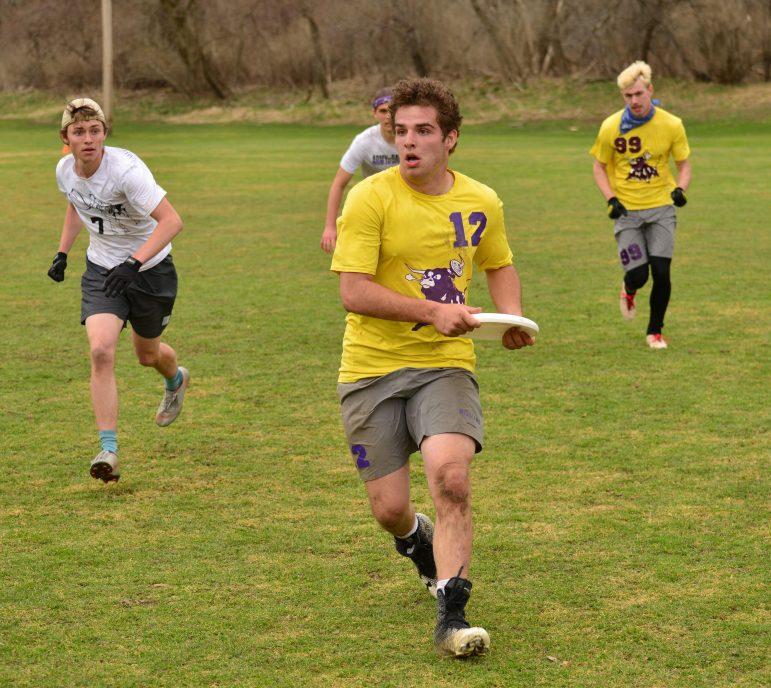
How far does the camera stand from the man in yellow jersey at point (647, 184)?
10211 mm

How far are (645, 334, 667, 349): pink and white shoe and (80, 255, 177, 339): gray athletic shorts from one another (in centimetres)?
442

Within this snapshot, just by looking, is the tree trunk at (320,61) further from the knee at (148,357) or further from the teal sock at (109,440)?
the teal sock at (109,440)

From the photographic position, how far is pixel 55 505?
652cm

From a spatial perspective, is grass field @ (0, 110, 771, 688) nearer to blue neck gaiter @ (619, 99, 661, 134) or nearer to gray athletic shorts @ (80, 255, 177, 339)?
gray athletic shorts @ (80, 255, 177, 339)

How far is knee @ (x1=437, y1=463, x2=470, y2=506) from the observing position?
15.1ft

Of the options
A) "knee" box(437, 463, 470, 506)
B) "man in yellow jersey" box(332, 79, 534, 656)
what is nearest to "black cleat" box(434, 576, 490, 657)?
"man in yellow jersey" box(332, 79, 534, 656)

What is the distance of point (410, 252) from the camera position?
481cm

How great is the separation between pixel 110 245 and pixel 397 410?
9.80 feet

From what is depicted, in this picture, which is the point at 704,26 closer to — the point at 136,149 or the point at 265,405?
the point at 136,149

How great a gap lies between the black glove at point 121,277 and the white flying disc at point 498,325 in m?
2.49

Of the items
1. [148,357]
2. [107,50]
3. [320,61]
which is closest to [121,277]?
[148,357]

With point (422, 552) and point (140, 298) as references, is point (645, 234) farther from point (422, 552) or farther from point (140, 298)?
point (422, 552)

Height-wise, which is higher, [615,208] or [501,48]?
[501,48]

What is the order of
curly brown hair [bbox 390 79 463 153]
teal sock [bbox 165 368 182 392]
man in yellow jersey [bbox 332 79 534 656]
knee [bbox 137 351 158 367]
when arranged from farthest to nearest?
teal sock [bbox 165 368 182 392]
knee [bbox 137 351 158 367]
curly brown hair [bbox 390 79 463 153]
man in yellow jersey [bbox 332 79 534 656]
